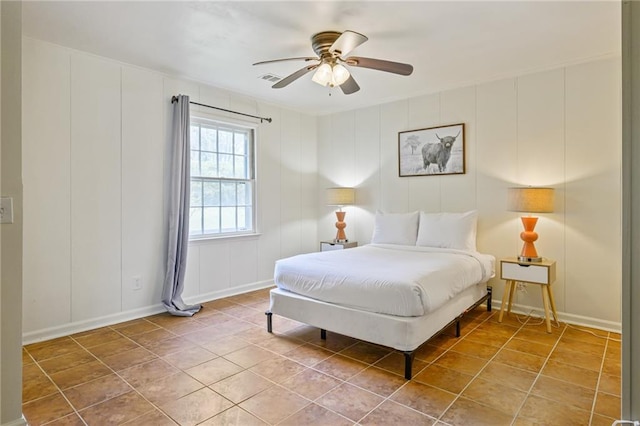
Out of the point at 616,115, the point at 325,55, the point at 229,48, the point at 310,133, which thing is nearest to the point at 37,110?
the point at 229,48

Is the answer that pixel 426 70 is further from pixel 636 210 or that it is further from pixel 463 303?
pixel 636 210

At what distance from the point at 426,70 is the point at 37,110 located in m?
3.68

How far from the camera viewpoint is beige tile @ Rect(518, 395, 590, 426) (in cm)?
199

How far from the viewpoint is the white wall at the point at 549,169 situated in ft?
11.2

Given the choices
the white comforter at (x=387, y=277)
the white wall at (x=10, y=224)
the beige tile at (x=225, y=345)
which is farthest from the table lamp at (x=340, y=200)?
the white wall at (x=10, y=224)

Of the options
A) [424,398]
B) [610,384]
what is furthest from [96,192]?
[610,384]

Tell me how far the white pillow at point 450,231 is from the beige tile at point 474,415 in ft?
6.53

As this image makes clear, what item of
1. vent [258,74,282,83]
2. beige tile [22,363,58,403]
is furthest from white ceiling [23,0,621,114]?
beige tile [22,363,58,403]

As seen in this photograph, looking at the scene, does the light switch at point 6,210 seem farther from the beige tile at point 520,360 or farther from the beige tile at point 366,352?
the beige tile at point 520,360

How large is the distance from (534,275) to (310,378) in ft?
7.72

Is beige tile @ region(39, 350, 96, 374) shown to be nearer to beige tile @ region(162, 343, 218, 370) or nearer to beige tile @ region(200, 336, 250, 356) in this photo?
beige tile @ region(162, 343, 218, 370)

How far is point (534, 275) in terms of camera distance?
11.2 ft

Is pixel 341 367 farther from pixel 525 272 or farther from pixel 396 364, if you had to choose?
pixel 525 272

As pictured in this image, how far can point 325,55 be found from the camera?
2895mm
